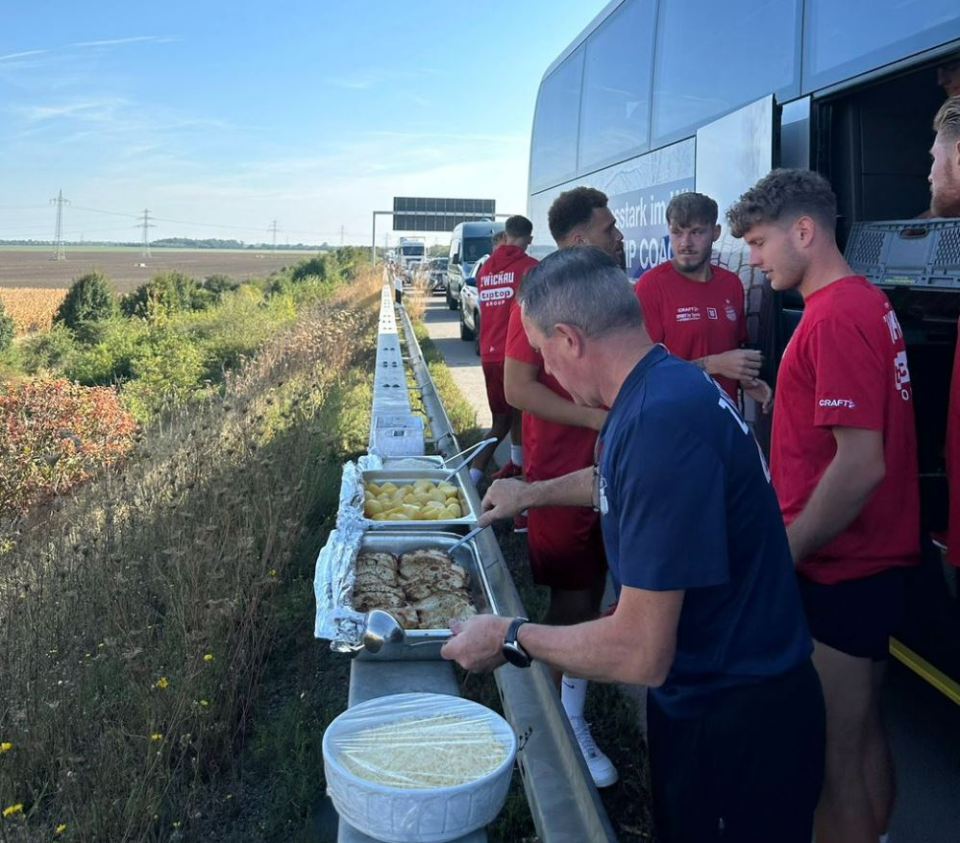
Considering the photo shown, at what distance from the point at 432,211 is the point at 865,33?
2172 inches

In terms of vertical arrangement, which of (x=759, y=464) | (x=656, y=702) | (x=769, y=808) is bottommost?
(x=769, y=808)

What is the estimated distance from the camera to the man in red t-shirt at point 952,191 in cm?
308

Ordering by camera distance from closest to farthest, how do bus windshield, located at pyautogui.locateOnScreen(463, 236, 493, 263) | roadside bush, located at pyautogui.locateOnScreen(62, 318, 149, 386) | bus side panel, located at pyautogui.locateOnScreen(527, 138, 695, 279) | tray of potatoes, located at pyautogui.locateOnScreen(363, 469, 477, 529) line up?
tray of potatoes, located at pyautogui.locateOnScreen(363, 469, 477, 529)
bus side panel, located at pyautogui.locateOnScreen(527, 138, 695, 279)
roadside bush, located at pyautogui.locateOnScreen(62, 318, 149, 386)
bus windshield, located at pyautogui.locateOnScreen(463, 236, 493, 263)

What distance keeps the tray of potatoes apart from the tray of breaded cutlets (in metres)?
0.16

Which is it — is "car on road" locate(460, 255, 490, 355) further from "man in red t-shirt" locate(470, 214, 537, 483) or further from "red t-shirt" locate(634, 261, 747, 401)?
"red t-shirt" locate(634, 261, 747, 401)

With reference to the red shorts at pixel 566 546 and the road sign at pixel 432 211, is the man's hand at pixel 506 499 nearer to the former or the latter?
the red shorts at pixel 566 546

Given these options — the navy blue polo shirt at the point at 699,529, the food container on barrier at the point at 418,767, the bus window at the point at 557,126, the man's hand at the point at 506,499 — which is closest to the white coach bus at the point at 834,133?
the man's hand at the point at 506,499

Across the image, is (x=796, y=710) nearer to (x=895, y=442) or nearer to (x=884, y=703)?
(x=895, y=442)

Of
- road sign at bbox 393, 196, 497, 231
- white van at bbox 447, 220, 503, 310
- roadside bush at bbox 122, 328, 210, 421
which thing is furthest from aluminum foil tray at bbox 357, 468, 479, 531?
road sign at bbox 393, 196, 497, 231

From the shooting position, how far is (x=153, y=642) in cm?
473

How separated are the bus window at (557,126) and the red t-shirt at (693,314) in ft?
17.1

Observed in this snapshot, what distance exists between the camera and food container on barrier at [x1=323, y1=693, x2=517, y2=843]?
2.26m

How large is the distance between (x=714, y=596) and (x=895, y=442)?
4.03 feet

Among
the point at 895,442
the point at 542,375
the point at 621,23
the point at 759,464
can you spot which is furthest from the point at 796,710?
the point at 621,23
